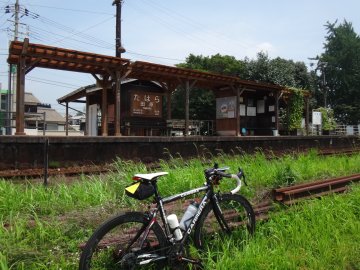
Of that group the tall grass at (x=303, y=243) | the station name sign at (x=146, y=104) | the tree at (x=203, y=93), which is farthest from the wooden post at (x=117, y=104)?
the tree at (x=203, y=93)

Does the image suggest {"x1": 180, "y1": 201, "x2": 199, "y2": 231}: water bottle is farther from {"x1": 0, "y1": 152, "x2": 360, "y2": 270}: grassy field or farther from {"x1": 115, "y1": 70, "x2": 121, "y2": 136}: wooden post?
{"x1": 115, "y1": 70, "x2": 121, "y2": 136}: wooden post

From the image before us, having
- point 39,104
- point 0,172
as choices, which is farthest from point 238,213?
point 39,104

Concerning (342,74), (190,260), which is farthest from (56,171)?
(342,74)

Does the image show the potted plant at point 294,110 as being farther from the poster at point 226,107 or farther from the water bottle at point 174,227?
the water bottle at point 174,227

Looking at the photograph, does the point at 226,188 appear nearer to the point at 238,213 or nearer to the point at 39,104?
the point at 238,213

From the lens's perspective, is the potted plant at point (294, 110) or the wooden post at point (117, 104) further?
the potted plant at point (294, 110)

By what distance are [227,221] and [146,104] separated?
39.7 feet

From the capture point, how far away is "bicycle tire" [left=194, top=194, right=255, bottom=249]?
159 inches

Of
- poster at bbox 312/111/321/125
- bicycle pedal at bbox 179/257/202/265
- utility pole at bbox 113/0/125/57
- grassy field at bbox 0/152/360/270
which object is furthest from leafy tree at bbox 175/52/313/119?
bicycle pedal at bbox 179/257/202/265

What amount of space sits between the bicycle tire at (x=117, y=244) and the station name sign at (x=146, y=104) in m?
12.3

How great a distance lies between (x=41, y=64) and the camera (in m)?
12.2

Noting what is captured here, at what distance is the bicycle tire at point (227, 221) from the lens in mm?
4035

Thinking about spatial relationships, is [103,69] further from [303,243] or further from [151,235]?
[151,235]

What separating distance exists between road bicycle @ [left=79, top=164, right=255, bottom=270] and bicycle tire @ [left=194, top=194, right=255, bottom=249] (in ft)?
0.04
